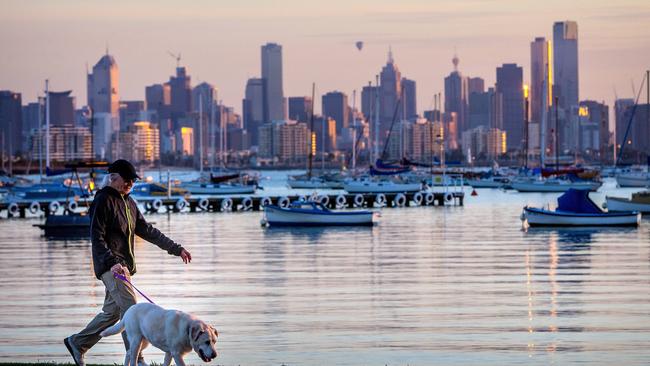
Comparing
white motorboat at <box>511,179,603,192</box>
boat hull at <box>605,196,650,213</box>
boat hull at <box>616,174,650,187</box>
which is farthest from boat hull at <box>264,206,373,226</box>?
boat hull at <box>616,174,650,187</box>

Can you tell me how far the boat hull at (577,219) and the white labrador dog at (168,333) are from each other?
45203mm

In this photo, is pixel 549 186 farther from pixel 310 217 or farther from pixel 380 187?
pixel 310 217

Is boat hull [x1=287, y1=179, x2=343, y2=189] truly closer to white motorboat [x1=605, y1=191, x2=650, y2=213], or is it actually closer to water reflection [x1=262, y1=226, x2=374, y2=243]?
white motorboat [x1=605, y1=191, x2=650, y2=213]

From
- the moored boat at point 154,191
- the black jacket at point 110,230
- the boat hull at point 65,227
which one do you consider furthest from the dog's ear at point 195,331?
the moored boat at point 154,191

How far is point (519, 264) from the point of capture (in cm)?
3625

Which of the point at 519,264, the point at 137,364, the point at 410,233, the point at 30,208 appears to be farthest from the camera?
the point at 30,208

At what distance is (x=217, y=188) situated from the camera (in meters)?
120

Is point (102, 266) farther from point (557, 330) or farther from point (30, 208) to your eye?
point (30, 208)

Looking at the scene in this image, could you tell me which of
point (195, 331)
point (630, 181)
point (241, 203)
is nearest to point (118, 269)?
point (195, 331)

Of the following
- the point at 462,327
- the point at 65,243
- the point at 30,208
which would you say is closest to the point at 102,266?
the point at 462,327

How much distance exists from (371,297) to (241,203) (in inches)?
2216

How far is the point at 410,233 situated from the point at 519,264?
58.0 ft

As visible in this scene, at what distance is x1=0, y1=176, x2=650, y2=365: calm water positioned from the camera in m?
18.6

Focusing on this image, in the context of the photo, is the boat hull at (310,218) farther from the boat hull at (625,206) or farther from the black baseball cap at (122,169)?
the black baseball cap at (122,169)
